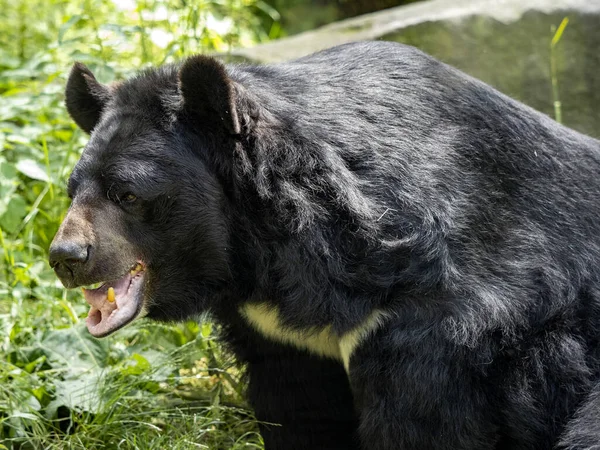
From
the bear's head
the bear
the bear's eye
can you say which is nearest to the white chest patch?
the bear

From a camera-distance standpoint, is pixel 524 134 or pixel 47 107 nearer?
pixel 524 134

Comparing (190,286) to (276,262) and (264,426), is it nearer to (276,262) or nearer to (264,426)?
(276,262)

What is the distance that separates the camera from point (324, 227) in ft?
11.3

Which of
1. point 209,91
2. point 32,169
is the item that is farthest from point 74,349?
point 209,91

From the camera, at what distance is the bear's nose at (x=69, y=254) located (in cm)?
326

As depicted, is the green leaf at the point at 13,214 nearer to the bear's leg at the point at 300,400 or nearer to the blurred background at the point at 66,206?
the blurred background at the point at 66,206

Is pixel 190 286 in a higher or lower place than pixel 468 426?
higher

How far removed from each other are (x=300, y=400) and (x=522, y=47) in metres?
3.38

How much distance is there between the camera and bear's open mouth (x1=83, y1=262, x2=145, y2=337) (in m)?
3.42

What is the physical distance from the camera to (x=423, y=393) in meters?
3.46

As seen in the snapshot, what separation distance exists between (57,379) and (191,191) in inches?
63.5

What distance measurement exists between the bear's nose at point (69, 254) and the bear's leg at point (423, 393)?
3.80 feet

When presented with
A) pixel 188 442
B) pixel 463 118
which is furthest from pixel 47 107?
pixel 463 118

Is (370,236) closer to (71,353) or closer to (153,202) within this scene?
(153,202)
